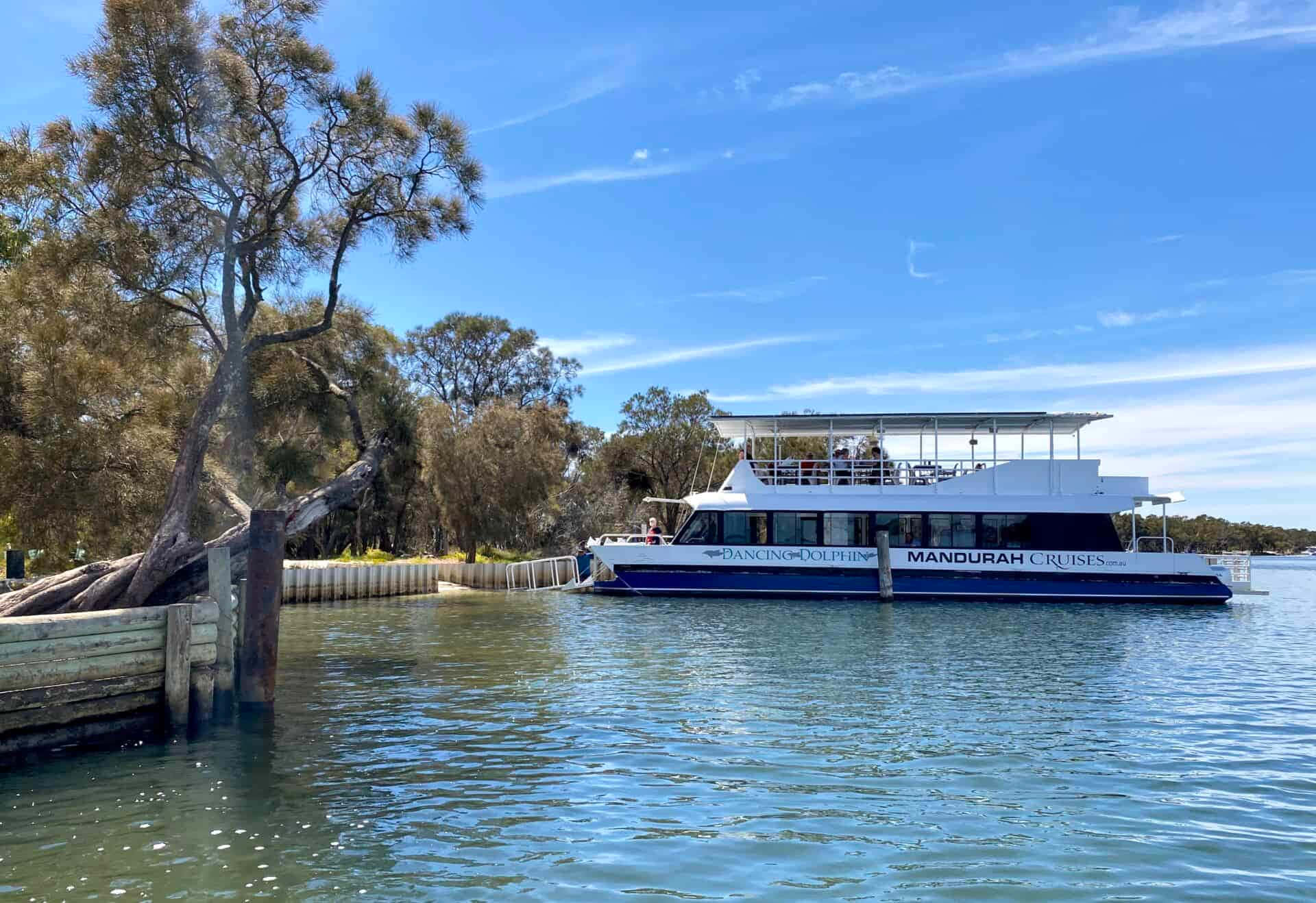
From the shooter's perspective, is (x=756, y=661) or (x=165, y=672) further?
(x=756, y=661)

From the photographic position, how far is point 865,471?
2928 cm

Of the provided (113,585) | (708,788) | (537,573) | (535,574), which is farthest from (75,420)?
(537,573)

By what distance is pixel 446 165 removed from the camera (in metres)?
16.2

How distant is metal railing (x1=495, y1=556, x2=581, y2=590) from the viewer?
3303 cm

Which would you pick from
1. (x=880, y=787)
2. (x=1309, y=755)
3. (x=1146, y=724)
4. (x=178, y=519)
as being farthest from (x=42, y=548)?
(x=1309, y=755)

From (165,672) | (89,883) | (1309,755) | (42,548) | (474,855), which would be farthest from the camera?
(42,548)

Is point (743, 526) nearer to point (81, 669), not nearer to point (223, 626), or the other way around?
point (223, 626)

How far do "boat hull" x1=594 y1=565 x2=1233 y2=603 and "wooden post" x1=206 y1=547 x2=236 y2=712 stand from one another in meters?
17.7

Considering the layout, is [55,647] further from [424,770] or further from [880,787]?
[880,787]

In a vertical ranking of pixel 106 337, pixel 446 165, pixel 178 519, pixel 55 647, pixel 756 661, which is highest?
pixel 446 165

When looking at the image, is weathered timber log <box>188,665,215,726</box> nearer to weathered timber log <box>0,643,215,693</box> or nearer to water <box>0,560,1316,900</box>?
weathered timber log <box>0,643,215,693</box>

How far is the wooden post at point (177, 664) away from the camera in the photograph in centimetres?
975

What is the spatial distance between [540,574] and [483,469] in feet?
18.2

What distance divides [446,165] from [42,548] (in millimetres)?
10197
